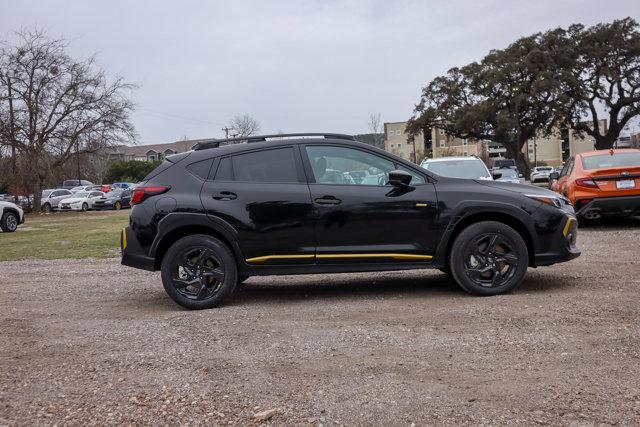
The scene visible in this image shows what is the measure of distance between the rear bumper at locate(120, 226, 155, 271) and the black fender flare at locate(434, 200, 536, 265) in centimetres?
291

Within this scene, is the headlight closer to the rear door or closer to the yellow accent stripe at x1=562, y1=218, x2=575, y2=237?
the yellow accent stripe at x1=562, y1=218, x2=575, y2=237

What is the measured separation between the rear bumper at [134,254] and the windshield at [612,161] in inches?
345

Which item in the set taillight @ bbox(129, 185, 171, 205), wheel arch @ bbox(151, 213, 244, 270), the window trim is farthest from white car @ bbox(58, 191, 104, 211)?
the window trim

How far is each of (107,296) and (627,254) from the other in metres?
7.07

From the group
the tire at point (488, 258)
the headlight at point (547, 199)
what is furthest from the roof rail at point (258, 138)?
the headlight at point (547, 199)

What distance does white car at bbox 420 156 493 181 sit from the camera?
485 inches

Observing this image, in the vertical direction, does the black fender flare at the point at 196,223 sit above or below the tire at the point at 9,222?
above

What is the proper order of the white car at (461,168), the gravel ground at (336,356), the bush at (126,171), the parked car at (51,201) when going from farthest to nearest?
the bush at (126,171) → the parked car at (51,201) → the white car at (461,168) → the gravel ground at (336,356)

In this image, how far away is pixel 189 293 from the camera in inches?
234

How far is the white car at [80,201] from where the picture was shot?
39000mm

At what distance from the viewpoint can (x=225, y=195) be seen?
6.04 metres

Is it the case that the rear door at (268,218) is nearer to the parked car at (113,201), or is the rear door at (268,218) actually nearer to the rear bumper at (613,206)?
the rear bumper at (613,206)

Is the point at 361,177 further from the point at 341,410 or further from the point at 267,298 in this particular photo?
the point at 341,410

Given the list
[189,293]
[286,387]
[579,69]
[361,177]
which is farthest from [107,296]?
[579,69]
